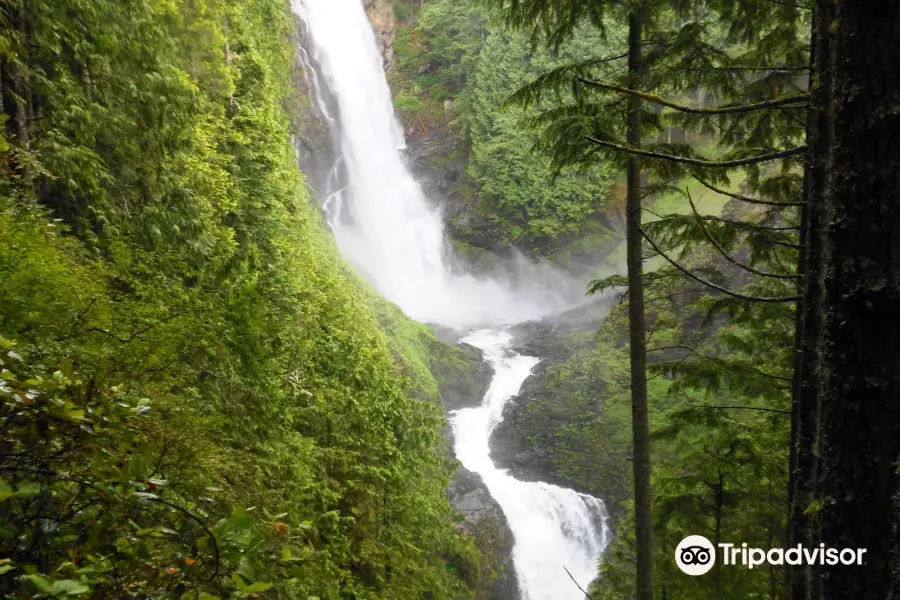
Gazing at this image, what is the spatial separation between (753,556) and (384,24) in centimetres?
3755

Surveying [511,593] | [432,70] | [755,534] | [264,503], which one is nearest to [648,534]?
[755,534]

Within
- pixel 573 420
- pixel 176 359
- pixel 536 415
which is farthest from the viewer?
pixel 536 415

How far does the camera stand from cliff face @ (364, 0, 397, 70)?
114 ft

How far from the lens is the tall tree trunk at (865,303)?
4.97 ft

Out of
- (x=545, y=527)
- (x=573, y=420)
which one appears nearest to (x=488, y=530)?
(x=545, y=527)

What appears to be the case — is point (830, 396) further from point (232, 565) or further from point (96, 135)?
point (96, 135)

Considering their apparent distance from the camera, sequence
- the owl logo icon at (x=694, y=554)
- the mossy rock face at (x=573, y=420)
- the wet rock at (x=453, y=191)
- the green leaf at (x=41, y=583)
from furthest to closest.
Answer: the wet rock at (x=453, y=191), the mossy rock face at (x=573, y=420), the owl logo icon at (x=694, y=554), the green leaf at (x=41, y=583)

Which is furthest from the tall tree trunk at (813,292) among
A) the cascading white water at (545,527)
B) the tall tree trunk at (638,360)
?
the cascading white water at (545,527)

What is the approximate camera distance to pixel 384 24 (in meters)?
35.7

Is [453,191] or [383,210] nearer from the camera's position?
[383,210]

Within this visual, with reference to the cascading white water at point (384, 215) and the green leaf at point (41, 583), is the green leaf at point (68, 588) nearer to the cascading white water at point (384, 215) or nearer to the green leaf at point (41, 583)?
the green leaf at point (41, 583)

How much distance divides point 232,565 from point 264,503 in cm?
320

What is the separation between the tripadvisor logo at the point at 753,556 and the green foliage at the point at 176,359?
1638 millimetres

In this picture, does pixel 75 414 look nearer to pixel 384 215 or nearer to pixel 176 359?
pixel 176 359
